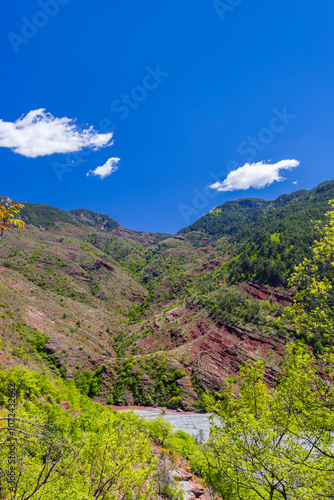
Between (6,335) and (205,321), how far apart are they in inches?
2626

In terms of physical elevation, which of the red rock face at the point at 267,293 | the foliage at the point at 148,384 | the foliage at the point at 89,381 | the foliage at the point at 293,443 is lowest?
the foliage at the point at 148,384

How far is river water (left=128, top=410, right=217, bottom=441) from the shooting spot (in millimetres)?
51972

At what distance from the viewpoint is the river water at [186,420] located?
5197 centimetres

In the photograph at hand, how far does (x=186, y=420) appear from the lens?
59.1m

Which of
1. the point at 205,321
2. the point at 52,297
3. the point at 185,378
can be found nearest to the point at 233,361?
the point at 185,378

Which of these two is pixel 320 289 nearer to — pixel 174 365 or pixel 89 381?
pixel 89 381

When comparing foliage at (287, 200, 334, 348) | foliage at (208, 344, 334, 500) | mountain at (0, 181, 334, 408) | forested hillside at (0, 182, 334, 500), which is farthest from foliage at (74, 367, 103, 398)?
foliage at (287, 200, 334, 348)

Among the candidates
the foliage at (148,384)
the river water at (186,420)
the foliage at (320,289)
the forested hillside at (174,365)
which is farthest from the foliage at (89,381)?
the foliage at (320,289)

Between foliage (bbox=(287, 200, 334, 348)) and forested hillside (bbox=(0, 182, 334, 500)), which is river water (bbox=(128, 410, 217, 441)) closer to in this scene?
forested hillside (bbox=(0, 182, 334, 500))

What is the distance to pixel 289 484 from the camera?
9.03 m

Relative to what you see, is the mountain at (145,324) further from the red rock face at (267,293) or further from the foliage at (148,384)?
A: the red rock face at (267,293)

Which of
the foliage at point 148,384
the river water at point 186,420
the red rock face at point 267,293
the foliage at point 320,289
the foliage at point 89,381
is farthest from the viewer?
the red rock face at point 267,293

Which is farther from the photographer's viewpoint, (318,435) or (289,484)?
(318,435)

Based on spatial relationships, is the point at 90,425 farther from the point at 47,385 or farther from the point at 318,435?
the point at 318,435
